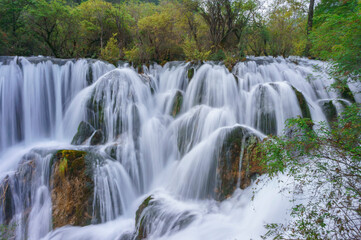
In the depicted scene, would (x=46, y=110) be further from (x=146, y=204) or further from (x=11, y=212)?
(x=146, y=204)

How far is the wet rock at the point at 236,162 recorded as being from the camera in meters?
5.80

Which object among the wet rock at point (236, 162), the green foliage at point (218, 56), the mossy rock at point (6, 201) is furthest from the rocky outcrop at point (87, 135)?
the green foliage at point (218, 56)

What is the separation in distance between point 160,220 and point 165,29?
1282cm

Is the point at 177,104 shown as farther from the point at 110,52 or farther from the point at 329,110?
the point at 110,52

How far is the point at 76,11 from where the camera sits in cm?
1434

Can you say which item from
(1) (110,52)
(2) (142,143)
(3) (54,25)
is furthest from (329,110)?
(3) (54,25)

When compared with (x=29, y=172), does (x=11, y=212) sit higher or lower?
lower

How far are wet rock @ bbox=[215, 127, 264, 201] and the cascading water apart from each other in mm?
29

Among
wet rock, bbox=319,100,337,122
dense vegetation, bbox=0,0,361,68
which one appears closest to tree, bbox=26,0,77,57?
dense vegetation, bbox=0,0,361,68

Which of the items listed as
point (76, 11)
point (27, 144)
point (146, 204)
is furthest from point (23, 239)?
point (76, 11)

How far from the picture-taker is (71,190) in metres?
6.08

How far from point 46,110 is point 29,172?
14.6 feet

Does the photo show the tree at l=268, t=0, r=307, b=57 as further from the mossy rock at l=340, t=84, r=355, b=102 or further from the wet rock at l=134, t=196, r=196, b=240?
the wet rock at l=134, t=196, r=196, b=240

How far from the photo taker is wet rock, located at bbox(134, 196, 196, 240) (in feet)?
17.0
